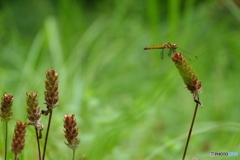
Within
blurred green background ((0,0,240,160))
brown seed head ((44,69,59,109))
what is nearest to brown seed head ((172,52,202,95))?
brown seed head ((44,69,59,109))

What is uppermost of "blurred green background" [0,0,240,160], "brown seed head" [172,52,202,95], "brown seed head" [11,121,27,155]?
"blurred green background" [0,0,240,160]

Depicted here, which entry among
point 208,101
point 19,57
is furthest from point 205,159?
point 19,57

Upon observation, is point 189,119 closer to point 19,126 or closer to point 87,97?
point 87,97

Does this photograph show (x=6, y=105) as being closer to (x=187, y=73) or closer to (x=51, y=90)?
(x=51, y=90)

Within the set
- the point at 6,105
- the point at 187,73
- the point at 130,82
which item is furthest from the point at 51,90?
the point at 130,82

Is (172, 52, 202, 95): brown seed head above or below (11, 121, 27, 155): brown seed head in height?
above

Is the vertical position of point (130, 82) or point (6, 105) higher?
point (130, 82)

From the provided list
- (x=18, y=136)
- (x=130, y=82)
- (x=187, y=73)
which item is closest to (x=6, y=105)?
(x=18, y=136)

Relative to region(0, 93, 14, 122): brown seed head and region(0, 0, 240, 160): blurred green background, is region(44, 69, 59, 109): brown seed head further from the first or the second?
region(0, 0, 240, 160): blurred green background

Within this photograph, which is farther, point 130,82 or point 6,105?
point 130,82
